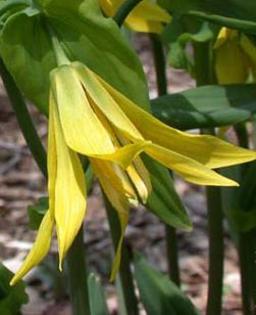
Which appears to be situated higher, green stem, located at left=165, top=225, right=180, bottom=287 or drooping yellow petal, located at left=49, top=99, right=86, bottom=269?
drooping yellow petal, located at left=49, top=99, right=86, bottom=269

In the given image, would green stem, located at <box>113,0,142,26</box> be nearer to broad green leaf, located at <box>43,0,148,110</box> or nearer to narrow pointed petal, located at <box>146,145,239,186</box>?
broad green leaf, located at <box>43,0,148,110</box>

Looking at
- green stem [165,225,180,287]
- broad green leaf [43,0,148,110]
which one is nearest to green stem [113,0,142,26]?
broad green leaf [43,0,148,110]

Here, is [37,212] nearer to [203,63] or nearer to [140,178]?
[140,178]

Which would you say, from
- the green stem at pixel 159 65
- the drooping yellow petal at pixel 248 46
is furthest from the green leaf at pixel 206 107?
the green stem at pixel 159 65

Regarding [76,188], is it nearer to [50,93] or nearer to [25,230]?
[50,93]

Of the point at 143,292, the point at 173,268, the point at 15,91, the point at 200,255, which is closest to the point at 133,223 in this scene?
the point at 200,255

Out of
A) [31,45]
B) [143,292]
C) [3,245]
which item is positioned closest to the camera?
[31,45]

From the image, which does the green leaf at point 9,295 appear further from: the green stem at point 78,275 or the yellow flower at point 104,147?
the yellow flower at point 104,147
